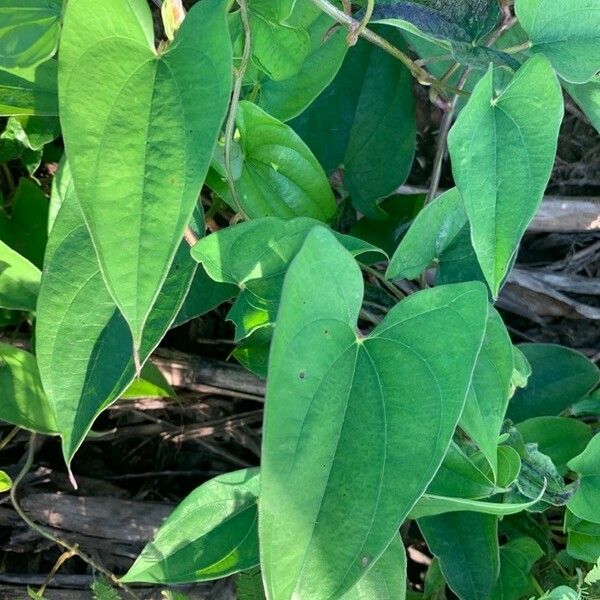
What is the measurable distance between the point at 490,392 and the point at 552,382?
37 centimetres

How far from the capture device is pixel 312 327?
1.83 feet

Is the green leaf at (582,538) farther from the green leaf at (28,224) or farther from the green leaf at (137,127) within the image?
the green leaf at (28,224)

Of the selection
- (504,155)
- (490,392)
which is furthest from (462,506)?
(504,155)

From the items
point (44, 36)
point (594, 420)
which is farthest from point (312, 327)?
point (594, 420)

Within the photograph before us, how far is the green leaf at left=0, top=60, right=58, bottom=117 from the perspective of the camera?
76cm

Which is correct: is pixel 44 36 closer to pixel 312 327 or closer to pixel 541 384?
pixel 312 327

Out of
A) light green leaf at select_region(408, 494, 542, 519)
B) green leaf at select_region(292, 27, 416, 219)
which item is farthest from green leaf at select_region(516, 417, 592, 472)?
green leaf at select_region(292, 27, 416, 219)

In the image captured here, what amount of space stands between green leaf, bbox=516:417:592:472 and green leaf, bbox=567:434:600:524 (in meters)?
0.08

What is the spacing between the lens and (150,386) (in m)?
1.00

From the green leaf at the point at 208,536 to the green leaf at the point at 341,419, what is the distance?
24 centimetres

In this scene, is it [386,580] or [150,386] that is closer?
[386,580]

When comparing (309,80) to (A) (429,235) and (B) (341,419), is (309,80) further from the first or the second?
(B) (341,419)

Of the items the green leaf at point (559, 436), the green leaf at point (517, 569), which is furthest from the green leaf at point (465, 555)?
the green leaf at point (559, 436)

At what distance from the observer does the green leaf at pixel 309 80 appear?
85 cm
